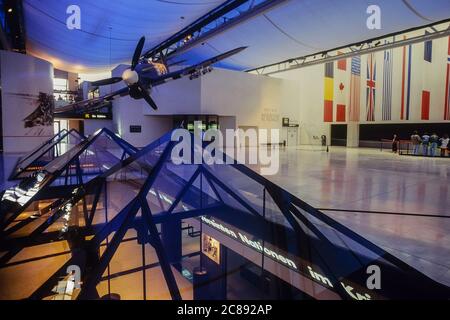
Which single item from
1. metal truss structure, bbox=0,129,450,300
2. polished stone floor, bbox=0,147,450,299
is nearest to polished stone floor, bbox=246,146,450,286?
polished stone floor, bbox=0,147,450,299

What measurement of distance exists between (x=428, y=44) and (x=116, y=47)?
18471 millimetres

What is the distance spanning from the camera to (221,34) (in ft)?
44.5

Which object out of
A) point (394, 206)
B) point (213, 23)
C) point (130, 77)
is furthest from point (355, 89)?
point (394, 206)

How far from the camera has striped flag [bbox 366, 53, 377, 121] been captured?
18.8 metres

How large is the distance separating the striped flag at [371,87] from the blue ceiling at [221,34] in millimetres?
5622

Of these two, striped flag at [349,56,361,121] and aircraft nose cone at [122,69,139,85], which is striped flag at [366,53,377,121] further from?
aircraft nose cone at [122,69,139,85]

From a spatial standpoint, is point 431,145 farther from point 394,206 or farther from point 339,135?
point 394,206

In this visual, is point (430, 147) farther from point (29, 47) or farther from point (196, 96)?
point (29, 47)

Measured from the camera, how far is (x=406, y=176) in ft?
26.2

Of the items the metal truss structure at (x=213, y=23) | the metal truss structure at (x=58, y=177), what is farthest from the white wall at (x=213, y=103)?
the metal truss structure at (x=58, y=177)

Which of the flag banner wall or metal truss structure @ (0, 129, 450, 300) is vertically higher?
the flag banner wall

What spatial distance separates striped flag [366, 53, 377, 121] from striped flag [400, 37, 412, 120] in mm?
1759

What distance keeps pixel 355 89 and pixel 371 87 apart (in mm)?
1137
